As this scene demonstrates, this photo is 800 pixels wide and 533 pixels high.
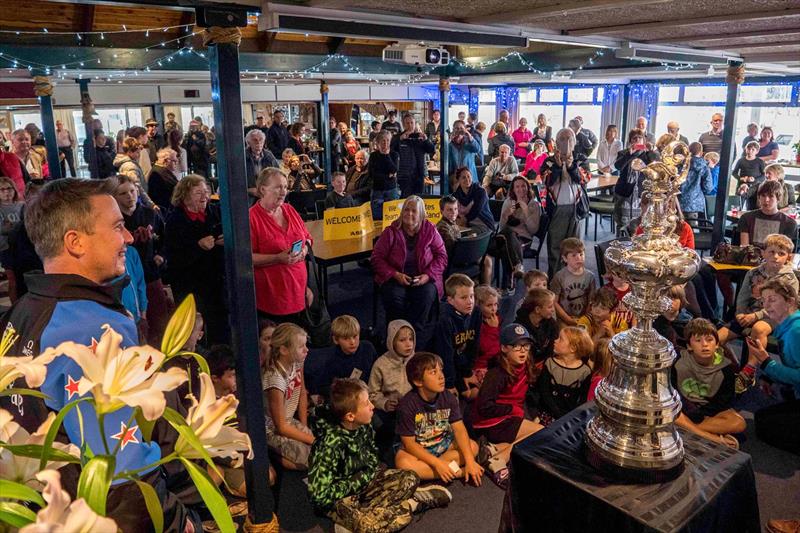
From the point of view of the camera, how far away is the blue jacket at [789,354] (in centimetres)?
335

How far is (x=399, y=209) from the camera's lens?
563 centimetres

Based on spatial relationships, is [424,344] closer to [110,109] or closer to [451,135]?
[451,135]

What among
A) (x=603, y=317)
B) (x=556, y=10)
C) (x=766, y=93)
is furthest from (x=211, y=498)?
(x=766, y=93)

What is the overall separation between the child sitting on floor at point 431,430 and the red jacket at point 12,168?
5217 mm

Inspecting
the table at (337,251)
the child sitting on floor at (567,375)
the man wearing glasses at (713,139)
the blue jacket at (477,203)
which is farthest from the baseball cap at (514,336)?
the man wearing glasses at (713,139)

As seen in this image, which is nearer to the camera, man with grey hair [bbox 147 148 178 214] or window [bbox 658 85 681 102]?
man with grey hair [bbox 147 148 178 214]

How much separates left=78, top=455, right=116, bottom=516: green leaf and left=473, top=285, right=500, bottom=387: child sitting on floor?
348cm

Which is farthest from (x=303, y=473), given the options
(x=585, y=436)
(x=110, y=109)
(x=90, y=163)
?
(x=110, y=109)

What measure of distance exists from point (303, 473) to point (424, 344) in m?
1.26

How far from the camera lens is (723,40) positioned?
150 inches

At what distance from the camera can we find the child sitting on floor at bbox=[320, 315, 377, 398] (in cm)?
352

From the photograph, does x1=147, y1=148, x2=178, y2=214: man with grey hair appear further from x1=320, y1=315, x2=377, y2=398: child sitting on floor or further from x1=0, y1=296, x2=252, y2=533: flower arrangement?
x1=0, y1=296, x2=252, y2=533: flower arrangement

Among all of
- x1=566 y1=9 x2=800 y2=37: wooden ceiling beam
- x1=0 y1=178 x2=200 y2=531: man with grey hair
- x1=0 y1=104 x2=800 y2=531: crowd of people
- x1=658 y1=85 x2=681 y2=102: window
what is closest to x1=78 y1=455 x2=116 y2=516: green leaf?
x1=0 y1=178 x2=200 y2=531: man with grey hair

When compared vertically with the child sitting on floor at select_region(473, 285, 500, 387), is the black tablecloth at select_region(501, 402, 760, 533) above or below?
above
